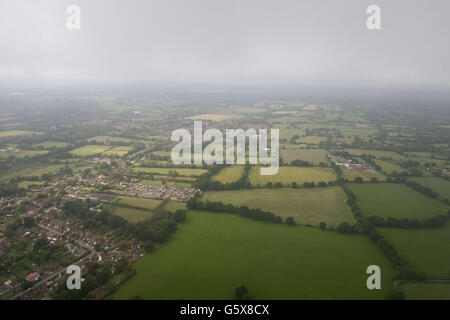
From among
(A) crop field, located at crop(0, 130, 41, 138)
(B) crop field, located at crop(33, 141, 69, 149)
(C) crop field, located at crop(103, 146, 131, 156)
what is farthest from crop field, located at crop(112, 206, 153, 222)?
(A) crop field, located at crop(0, 130, 41, 138)

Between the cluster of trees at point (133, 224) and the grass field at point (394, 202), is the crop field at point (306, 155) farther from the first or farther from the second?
the cluster of trees at point (133, 224)

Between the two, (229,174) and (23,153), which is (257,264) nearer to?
(229,174)

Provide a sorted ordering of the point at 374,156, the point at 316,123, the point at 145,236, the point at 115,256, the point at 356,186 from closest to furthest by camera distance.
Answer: the point at 115,256
the point at 145,236
the point at 356,186
the point at 374,156
the point at 316,123

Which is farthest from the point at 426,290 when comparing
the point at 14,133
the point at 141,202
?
the point at 14,133

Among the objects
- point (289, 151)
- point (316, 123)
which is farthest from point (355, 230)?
point (316, 123)

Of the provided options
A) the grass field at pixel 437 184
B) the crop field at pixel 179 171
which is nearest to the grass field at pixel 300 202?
the crop field at pixel 179 171

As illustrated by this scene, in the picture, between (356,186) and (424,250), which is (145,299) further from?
(356,186)
